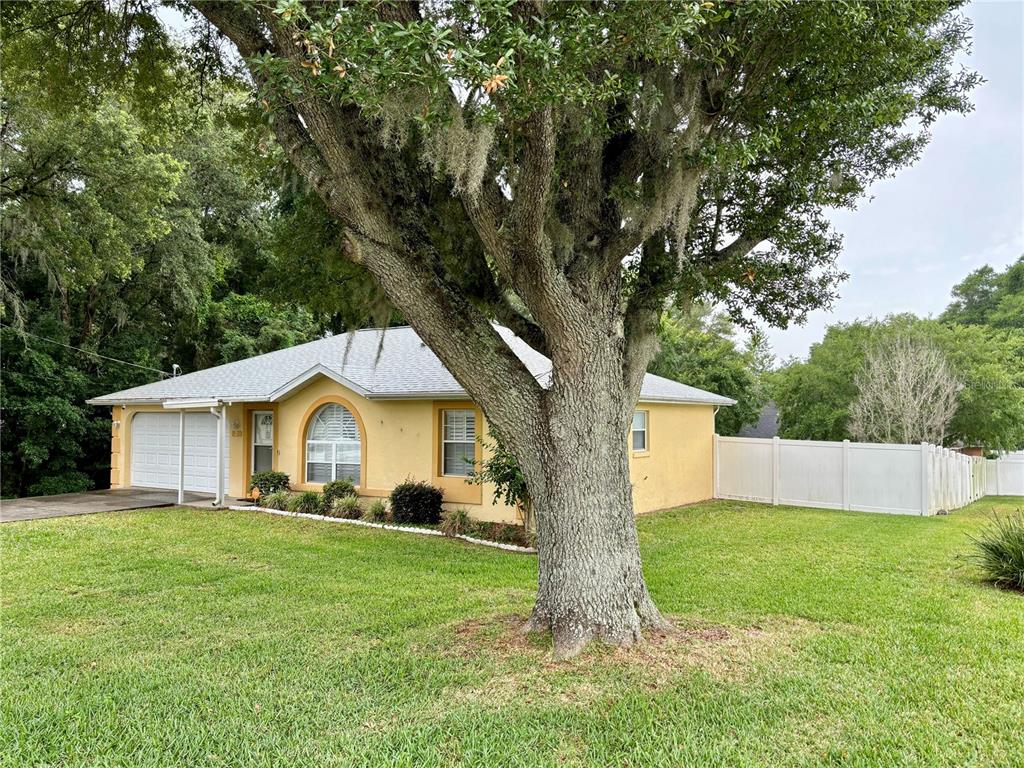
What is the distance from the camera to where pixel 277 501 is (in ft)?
42.1

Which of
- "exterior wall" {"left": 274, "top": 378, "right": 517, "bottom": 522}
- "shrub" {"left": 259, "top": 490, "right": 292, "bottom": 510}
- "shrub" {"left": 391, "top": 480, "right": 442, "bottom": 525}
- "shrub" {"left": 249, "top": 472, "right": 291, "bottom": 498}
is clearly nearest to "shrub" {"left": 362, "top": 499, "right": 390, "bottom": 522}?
"shrub" {"left": 391, "top": 480, "right": 442, "bottom": 525}

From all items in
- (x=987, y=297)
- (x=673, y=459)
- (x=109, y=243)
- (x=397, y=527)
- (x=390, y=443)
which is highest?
(x=987, y=297)

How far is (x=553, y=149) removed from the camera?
4430 mm

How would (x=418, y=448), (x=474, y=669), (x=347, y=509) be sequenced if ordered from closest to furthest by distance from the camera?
1. (x=474, y=669)
2. (x=347, y=509)
3. (x=418, y=448)

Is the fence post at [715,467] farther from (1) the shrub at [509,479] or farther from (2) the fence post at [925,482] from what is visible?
(1) the shrub at [509,479]

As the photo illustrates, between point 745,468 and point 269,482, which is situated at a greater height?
point 745,468

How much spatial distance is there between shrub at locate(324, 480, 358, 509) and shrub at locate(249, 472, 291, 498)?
138 centimetres

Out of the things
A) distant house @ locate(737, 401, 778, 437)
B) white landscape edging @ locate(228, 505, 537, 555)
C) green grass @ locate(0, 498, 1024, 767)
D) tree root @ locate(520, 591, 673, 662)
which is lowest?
white landscape edging @ locate(228, 505, 537, 555)

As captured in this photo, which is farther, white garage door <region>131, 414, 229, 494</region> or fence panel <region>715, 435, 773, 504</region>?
white garage door <region>131, 414, 229, 494</region>

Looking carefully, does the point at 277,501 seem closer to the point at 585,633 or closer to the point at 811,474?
the point at 585,633

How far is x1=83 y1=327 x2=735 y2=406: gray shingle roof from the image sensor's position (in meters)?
12.2

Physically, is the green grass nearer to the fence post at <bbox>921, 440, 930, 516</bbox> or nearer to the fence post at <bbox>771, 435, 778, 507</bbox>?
the fence post at <bbox>921, 440, 930, 516</bbox>

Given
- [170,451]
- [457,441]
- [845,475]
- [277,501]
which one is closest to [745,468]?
[845,475]

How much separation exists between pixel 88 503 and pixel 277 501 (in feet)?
14.5
